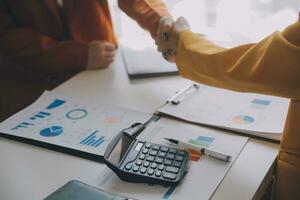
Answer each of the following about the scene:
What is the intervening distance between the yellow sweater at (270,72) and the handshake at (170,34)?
11 cm

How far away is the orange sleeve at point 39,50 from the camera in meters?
1.19

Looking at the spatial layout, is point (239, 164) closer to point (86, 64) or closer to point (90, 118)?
point (90, 118)

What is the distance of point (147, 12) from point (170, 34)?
21 cm

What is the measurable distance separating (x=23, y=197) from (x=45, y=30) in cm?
72

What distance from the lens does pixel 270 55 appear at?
649 mm

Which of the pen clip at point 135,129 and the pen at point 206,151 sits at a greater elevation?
the pen at point 206,151

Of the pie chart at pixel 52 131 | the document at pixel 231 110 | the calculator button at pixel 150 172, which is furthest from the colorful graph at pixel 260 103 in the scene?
the pie chart at pixel 52 131

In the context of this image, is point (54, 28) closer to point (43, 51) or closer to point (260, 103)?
point (43, 51)

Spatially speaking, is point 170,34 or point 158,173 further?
point 170,34

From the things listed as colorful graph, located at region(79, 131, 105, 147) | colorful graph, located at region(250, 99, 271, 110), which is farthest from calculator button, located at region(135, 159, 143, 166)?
colorful graph, located at region(250, 99, 271, 110)

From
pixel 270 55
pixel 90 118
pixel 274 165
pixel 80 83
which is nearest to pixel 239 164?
pixel 274 165

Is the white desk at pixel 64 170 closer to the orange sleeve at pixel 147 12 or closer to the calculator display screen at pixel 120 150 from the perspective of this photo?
the calculator display screen at pixel 120 150

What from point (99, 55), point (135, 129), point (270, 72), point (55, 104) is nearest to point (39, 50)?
point (99, 55)

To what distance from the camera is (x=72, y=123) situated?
2.86 ft
